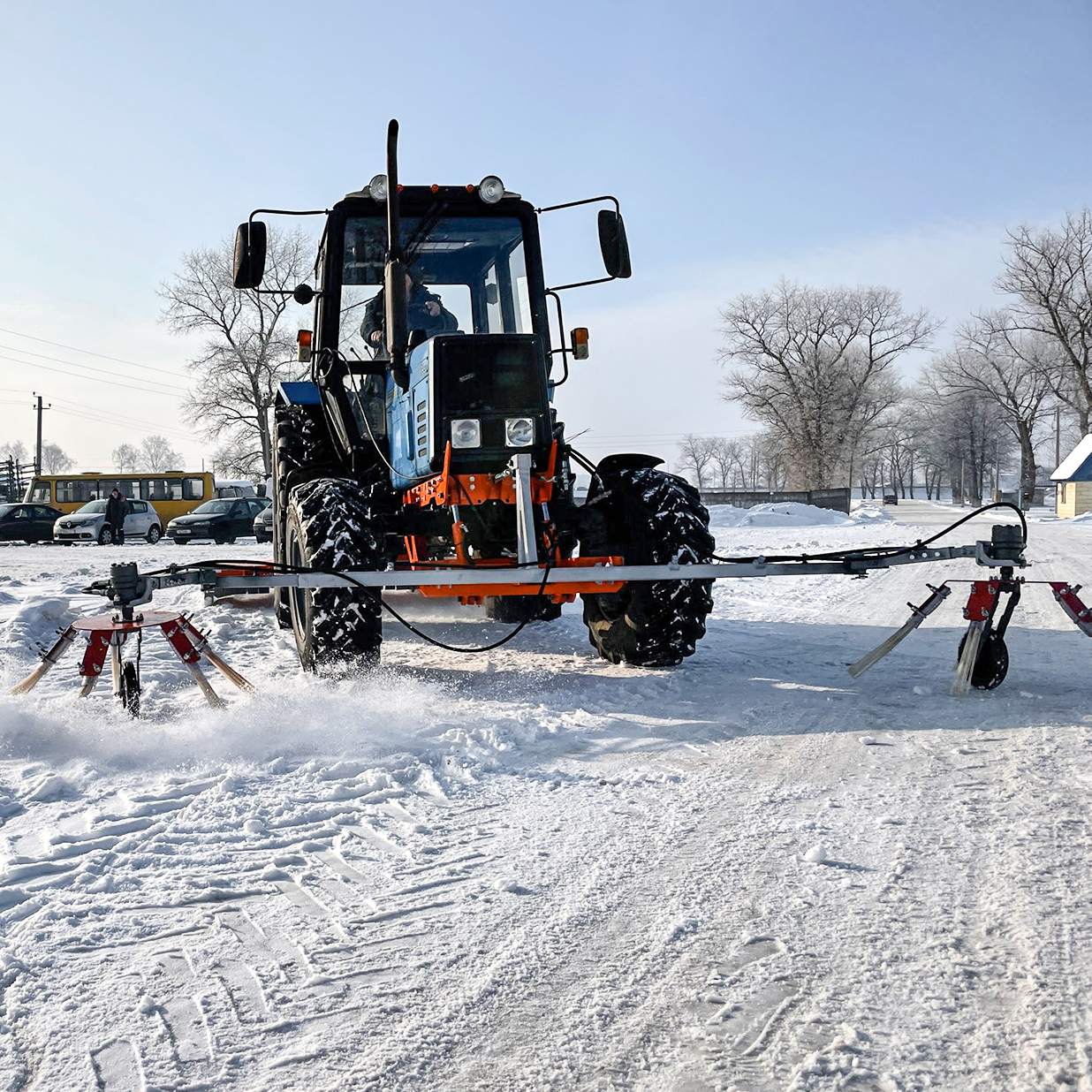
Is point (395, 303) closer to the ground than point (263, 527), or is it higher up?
higher up

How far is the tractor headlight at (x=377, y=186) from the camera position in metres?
6.60

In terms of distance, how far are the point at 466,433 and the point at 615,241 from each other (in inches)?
70.1

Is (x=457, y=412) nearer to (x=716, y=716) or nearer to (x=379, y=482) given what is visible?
(x=379, y=482)

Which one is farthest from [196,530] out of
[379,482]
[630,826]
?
[630,826]

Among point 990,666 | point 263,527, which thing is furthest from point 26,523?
point 990,666

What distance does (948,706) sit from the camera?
17.6 ft

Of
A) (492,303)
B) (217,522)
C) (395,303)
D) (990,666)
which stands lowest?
(990,666)

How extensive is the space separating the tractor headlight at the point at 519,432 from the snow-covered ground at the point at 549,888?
4.70ft

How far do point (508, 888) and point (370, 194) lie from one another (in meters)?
4.99

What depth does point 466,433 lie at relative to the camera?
19.5 ft

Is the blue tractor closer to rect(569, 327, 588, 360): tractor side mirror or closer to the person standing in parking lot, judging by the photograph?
rect(569, 327, 588, 360): tractor side mirror

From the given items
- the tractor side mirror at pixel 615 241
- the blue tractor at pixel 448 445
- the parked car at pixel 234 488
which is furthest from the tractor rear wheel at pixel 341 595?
the parked car at pixel 234 488

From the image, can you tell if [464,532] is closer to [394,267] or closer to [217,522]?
[394,267]

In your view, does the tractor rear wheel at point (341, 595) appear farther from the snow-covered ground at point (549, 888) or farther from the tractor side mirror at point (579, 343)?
the tractor side mirror at point (579, 343)
